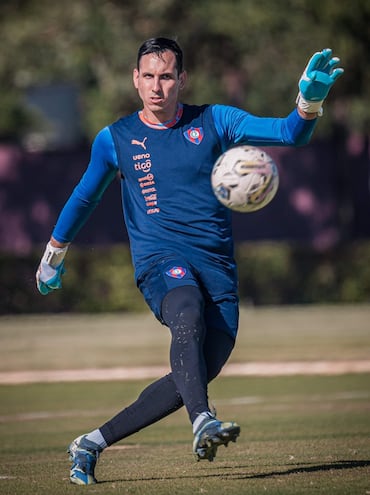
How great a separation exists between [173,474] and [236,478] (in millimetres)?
461

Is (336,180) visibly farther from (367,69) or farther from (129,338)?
(129,338)

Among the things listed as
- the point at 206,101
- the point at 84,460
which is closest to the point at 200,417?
the point at 84,460

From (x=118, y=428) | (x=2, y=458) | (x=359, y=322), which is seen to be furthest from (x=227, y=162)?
(x=359, y=322)

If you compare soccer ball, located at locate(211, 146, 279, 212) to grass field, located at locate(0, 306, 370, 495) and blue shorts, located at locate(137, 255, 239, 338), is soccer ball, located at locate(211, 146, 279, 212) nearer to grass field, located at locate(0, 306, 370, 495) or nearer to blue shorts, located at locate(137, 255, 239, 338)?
blue shorts, located at locate(137, 255, 239, 338)

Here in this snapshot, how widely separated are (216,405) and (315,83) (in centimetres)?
680

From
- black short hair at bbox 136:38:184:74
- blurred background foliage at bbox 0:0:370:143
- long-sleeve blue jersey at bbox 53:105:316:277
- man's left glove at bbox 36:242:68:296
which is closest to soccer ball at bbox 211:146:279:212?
long-sleeve blue jersey at bbox 53:105:316:277

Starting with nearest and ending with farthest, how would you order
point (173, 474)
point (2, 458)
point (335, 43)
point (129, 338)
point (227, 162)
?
point (227, 162), point (173, 474), point (2, 458), point (129, 338), point (335, 43)

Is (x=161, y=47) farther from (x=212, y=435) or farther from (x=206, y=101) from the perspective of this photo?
(x=206, y=101)

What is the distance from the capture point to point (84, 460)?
20.8 ft

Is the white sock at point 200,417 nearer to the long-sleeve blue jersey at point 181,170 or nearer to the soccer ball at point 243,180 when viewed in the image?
the long-sleeve blue jersey at point 181,170

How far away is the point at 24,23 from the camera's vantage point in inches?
1265

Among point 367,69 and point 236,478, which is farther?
point 367,69

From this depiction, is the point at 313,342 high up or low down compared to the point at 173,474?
down

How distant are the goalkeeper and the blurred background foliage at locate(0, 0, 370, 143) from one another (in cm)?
1895
